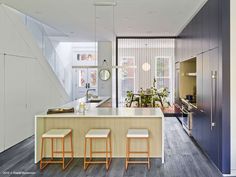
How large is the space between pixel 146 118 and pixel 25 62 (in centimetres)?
345

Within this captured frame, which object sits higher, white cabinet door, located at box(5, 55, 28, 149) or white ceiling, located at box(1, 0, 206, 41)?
white ceiling, located at box(1, 0, 206, 41)

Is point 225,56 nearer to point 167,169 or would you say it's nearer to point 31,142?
point 167,169

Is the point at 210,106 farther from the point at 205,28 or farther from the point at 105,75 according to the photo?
the point at 105,75

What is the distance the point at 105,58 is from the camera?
34.0ft

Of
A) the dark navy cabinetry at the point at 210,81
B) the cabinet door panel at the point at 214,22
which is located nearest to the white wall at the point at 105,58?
the dark navy cabinetry at the point at 210,81

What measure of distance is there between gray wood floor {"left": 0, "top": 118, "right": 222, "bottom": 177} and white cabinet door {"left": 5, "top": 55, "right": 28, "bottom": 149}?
16.3 inches

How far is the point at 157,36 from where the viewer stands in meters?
9.80

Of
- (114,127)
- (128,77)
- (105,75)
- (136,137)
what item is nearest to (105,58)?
(105,75)

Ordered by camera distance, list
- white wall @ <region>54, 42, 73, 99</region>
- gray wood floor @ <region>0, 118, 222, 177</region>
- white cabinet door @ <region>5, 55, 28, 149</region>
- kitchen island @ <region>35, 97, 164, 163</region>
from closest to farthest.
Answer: gray wood floor @ <region>0, 118, 222, 177</region>
kitchen island @ <region>35, 97, 164, 163</region>
white cabinet door @ <region>5, 55, 28, 149</region>
white wall @ <region>54, 42, 73, 99</region>

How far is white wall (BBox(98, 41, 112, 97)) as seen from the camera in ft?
34.0

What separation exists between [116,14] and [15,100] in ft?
10.3

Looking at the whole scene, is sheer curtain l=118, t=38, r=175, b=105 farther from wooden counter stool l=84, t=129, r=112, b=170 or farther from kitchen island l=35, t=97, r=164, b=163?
wooden counter stool l=84, t=129, r=112, b=170
